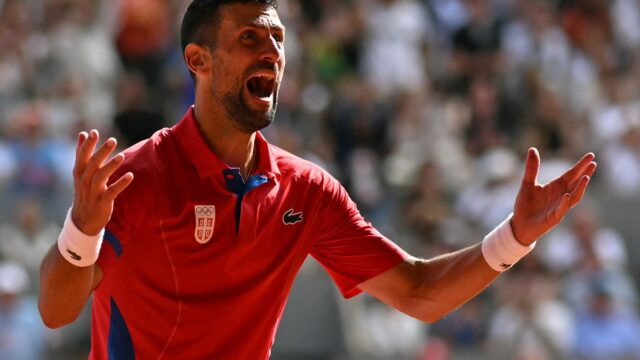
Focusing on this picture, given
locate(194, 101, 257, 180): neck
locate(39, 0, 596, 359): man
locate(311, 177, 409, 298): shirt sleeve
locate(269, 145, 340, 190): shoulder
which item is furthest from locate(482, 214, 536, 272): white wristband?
locate(194, 101, 257, 180): neck

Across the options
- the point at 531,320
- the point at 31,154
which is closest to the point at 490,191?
the point at 531,320

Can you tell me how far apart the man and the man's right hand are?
8.4 inches

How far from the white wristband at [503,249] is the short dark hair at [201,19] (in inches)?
49.2

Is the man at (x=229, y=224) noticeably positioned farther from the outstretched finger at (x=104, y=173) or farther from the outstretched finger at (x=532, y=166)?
the outstretched finger at (x=104, y=173)

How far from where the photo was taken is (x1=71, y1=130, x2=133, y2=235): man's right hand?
437cm

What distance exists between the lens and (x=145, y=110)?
522 inches

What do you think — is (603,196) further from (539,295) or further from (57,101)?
(57,101)

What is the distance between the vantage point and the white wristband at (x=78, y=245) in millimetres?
4453

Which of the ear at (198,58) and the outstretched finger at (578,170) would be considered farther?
the ear at (198,58)

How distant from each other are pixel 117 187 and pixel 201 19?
102 centimetres

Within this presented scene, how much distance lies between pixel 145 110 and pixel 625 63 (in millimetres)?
5647

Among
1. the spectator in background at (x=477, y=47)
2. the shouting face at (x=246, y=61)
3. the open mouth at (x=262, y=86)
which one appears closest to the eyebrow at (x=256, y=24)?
the shouting face at (x=246, y=61)

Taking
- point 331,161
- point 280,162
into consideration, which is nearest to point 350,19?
point 331,161

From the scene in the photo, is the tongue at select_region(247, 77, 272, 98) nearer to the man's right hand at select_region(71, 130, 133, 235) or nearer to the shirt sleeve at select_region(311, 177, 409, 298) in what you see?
the shirt sleeve at select_region(311, 177, 409, 298)
